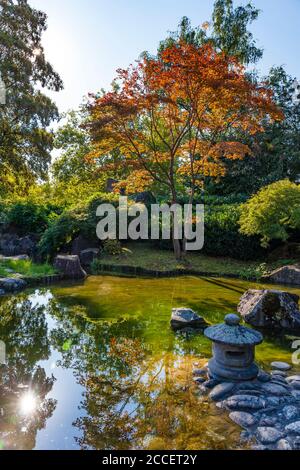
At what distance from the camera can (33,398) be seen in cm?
354

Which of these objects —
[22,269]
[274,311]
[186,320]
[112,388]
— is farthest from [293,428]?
[22,269]

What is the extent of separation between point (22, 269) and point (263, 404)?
7.74 m

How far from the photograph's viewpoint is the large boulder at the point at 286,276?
9406 millimetres

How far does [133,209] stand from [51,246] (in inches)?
130

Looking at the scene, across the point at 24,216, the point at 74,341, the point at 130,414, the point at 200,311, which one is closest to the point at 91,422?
the point at 130,414

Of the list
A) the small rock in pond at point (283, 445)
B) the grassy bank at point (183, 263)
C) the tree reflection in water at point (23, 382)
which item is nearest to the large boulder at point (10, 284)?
the tree reflection in water at point (23, 382)

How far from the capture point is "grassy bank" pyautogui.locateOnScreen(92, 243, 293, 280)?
35.1ft

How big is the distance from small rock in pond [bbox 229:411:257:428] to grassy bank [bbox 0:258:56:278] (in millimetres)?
7004

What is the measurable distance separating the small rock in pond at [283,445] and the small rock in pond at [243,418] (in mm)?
314

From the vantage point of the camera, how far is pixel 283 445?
267cm

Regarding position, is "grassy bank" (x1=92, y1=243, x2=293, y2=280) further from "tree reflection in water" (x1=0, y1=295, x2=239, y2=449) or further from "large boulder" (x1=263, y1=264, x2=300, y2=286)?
"tree reflection in water" (x1=0, y1=295, x2=239, y2=449)

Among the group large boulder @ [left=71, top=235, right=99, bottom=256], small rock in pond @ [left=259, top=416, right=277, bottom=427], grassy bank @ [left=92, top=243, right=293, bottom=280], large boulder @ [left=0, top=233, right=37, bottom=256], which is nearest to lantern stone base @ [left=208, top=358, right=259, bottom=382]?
small rock in pond @ [left=259, top=416, right=277, bottom=427]

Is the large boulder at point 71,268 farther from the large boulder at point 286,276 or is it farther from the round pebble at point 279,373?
the round pebble at point 279,373

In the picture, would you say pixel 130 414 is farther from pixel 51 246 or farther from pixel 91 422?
pixel 51 246
